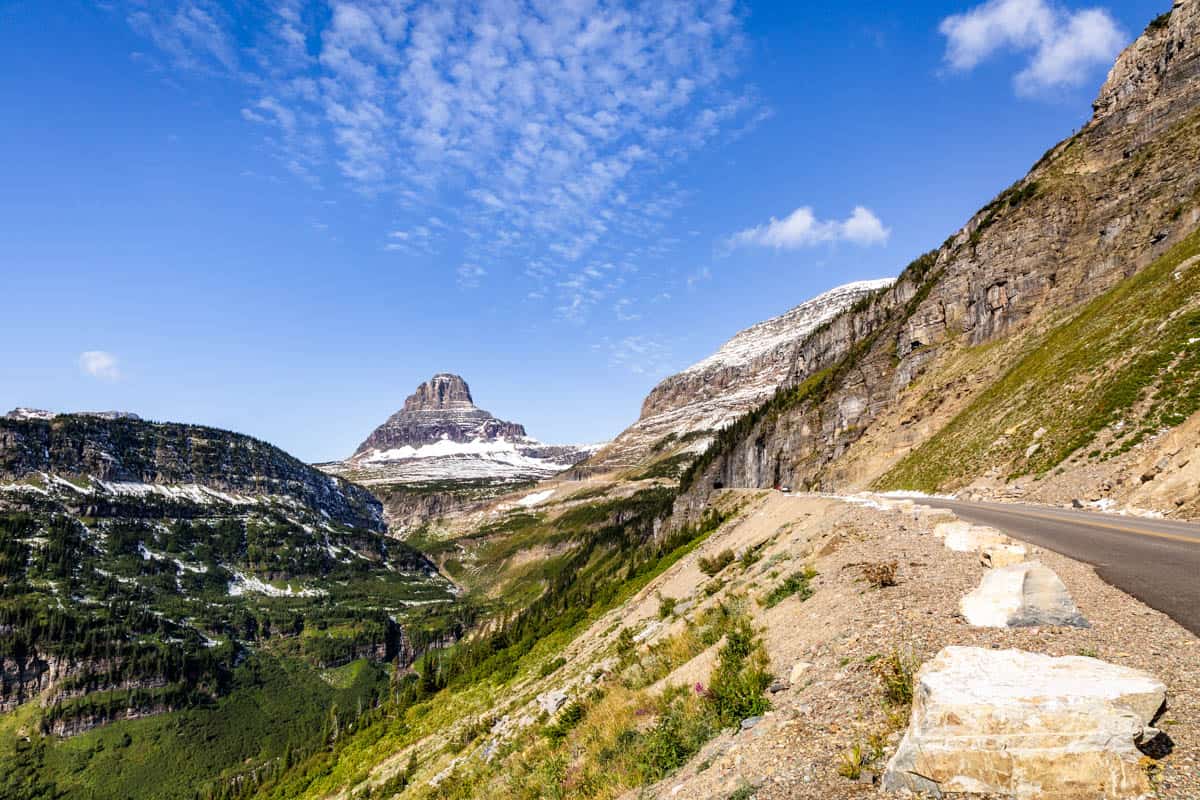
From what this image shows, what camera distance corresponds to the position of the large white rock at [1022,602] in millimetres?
10320

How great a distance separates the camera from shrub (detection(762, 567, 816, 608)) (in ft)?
57.1

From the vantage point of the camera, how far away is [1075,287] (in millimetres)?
70312

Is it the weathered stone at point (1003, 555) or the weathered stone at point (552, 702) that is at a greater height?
the weathered stone at point (1003, 555)

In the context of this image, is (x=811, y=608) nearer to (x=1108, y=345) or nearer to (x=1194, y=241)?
(x=1108, y=345)

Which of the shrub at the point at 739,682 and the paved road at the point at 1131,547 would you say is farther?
the paved road at the point at 1131,547

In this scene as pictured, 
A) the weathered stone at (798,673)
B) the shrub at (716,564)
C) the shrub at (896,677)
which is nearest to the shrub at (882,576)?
the weathered stone at (798,673)

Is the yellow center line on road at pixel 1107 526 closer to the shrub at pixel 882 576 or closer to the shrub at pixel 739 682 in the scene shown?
the shrub at pixel 882 576

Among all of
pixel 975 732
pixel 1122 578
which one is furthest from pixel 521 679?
pixel 975 732

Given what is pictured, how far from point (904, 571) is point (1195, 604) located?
5.63 metres

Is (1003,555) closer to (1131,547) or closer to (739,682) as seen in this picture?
(1131,547)

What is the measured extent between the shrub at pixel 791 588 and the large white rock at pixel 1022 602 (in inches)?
235

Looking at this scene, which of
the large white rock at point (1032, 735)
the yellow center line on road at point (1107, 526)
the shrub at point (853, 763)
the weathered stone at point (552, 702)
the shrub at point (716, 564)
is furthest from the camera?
the shrub at point (716, 564)

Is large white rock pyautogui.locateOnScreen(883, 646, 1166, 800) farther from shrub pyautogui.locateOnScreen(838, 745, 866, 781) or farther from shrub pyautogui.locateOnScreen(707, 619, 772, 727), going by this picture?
shrub pyautogui.locateOnScreen(707, 619, 772, 727)

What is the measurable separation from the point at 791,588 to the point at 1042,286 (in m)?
79.9
